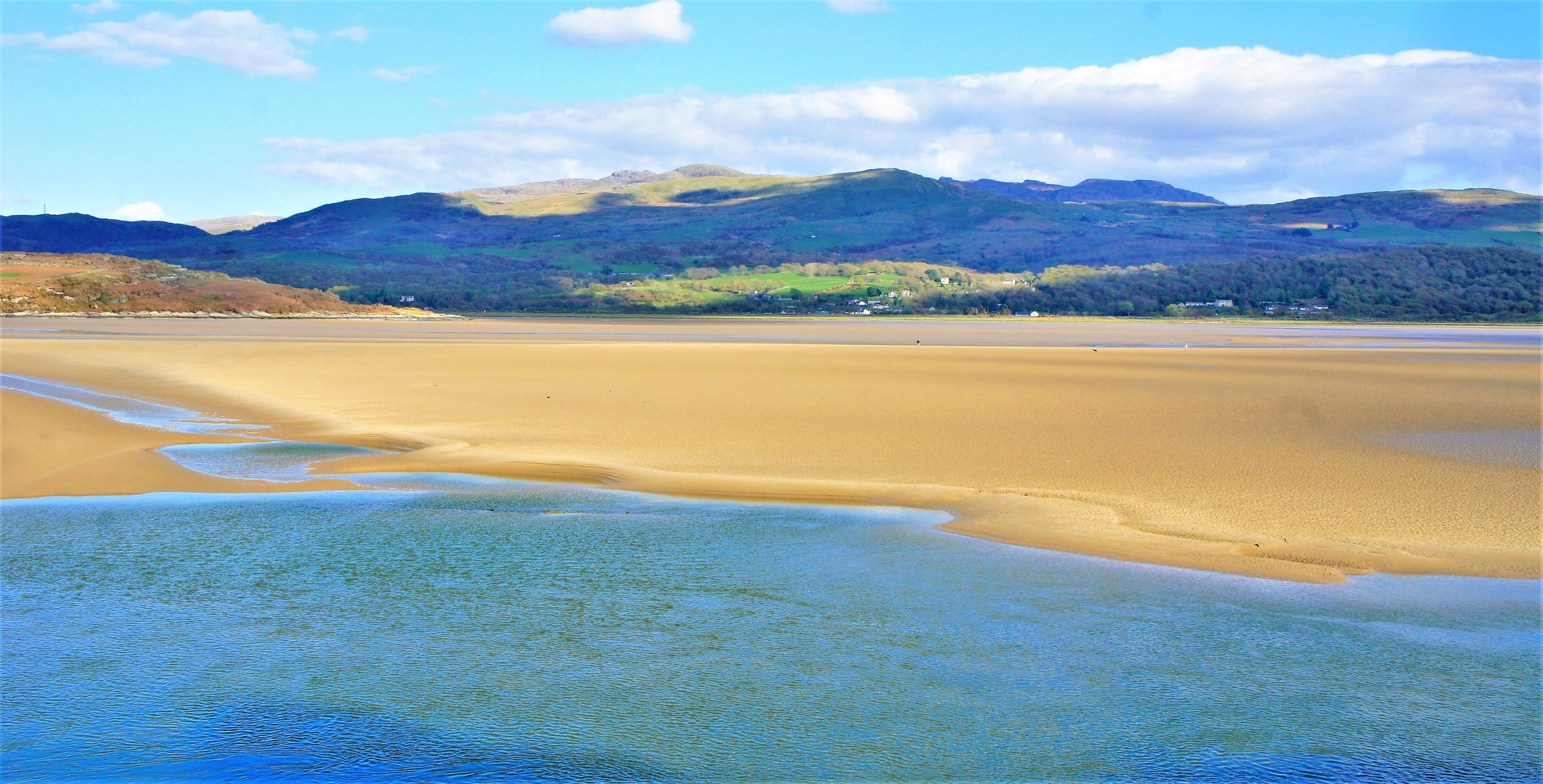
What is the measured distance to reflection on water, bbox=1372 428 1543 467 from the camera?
967 cm

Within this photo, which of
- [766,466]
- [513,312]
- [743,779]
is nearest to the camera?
[743,779]

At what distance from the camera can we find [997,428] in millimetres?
11711

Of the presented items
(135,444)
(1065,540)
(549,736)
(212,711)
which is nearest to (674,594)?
(549,736)

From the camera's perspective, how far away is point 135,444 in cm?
1062

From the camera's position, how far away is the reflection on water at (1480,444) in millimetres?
9672

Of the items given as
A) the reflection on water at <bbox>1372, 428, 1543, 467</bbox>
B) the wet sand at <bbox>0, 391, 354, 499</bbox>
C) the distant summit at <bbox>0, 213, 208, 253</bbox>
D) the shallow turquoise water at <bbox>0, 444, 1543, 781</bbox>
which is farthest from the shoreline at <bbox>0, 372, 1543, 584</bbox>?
the distant summit at <bbox>0, 213, 208, 253</bbox>

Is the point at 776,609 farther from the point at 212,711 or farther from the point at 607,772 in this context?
the point at 212,711

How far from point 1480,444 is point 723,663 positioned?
960 cm

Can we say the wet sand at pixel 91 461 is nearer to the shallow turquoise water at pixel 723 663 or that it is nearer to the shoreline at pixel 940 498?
the shoreline at pixel 940 498

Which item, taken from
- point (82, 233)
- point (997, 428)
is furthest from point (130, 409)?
point (82, 233)

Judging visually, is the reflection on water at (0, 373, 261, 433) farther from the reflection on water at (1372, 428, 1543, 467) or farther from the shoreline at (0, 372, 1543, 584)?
the reflection on water at (1372, 428, 1543, 467)

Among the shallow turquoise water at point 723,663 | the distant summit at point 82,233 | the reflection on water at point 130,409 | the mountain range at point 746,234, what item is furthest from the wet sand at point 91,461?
the distant summit at point 82,233

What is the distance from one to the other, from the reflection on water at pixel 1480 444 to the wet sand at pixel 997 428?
22cm

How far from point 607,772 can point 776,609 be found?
6.25 feet
